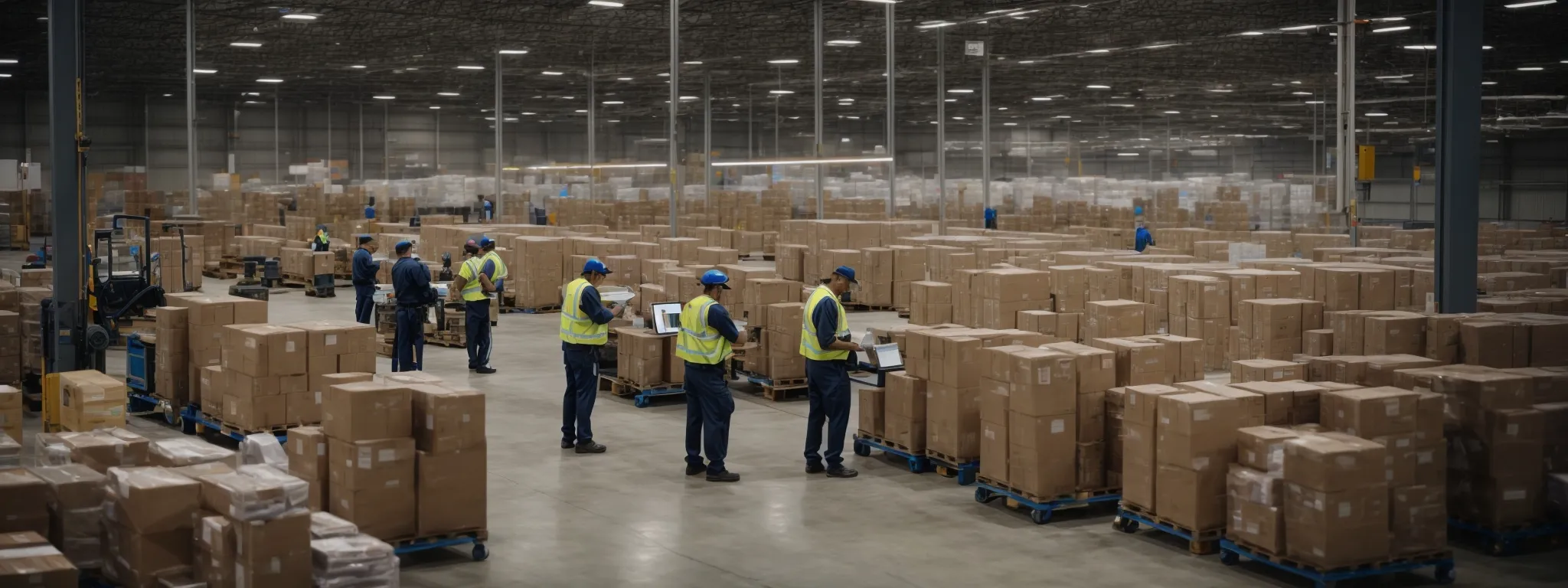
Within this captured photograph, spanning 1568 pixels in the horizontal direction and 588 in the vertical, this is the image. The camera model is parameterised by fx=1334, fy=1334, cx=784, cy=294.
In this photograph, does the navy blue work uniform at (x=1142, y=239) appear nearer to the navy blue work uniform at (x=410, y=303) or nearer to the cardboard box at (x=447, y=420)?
the navy blue work uniform at (x=410, y=303)

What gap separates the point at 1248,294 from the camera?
14070 millimetres

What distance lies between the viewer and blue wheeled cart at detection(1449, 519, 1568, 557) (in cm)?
740

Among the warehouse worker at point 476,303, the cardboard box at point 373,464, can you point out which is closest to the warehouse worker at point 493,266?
the warehouse worker at point 476,303

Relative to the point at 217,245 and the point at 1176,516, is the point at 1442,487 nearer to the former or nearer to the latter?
the point at 1176,516

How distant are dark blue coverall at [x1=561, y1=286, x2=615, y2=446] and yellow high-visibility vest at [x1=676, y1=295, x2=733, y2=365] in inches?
45.6

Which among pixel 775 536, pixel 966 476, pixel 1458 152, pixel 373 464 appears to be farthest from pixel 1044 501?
pixel 1458 152

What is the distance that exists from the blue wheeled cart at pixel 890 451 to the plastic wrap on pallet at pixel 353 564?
13.7 ft

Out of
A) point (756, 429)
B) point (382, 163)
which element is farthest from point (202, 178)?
point (756, 429)

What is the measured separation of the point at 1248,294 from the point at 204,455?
10708 mm

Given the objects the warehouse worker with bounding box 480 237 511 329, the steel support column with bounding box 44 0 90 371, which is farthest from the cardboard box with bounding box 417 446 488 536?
the warehouse worker with bounding box 480 237 511 329

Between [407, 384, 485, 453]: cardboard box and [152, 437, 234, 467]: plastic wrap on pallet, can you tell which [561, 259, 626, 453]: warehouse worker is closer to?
[407, 384, 485, 453]: cardboard box

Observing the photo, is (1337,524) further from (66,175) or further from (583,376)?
(66,175)

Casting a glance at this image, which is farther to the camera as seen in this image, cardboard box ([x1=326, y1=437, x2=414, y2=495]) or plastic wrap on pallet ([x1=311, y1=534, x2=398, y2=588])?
cardboard box ([x1=326, y1=437, x2=414, y2=495])

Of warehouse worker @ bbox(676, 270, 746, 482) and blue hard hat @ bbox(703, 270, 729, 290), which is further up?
blue hard hat @ bbox(703, 270, 729, 290)
